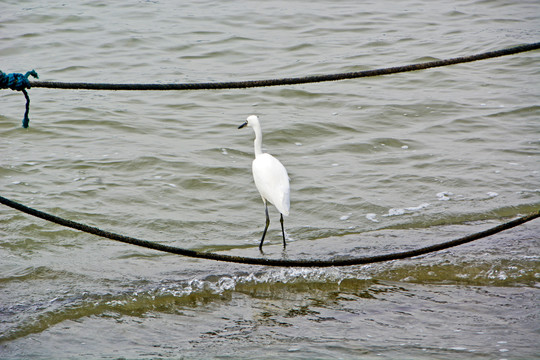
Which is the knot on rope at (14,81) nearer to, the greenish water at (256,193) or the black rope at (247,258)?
the black rope at (247,258)

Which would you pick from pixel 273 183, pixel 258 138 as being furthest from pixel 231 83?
pixel 258 138

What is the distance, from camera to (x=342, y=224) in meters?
5.71

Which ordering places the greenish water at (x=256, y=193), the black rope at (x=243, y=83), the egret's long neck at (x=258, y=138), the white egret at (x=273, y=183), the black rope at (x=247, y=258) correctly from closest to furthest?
the black rope at (x=243, y=83)
the black rope at (x=247, y=258)
the greenish water at (x=256, y=193)
the white egret at (x=273, y=183)
the egret's long neck at (x=258, y=138)

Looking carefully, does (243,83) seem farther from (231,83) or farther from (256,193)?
(256,193)

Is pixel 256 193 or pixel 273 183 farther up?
pixel 273 183

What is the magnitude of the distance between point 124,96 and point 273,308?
19.2ft

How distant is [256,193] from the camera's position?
657 centimetres

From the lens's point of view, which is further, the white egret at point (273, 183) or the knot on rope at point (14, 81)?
the white egret at point (273, 183)

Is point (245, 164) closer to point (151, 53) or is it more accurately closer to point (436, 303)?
point (436, 303)

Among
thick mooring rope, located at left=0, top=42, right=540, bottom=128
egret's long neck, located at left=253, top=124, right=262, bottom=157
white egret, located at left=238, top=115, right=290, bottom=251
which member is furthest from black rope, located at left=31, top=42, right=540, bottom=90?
egret's long neck, located at left=253, top=124, right=262, bottom=157

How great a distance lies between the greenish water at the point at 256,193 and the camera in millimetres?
3832

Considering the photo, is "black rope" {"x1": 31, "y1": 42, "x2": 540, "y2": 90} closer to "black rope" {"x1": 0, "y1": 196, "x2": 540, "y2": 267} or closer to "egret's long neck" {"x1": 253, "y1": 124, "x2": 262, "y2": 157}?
"black rope" {"x1": 0, "y1": 196, "x2": 540, "y2": 267}

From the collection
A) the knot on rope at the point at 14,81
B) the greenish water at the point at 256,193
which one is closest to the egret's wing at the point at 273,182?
the greenish water at the point at 256,193

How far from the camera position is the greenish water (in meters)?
3.83
